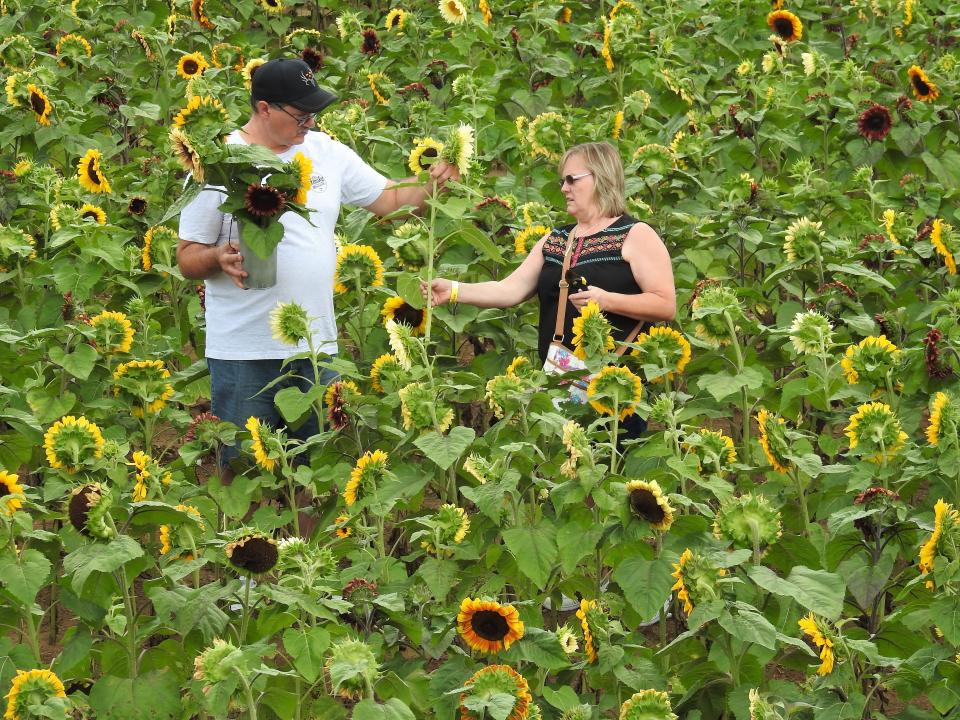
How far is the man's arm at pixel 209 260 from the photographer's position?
147 inches

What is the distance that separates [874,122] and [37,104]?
10.5 ft

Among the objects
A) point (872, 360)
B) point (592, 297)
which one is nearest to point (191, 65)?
point (592, 297)

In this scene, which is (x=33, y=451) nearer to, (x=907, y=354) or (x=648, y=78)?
(x=907, y=354)

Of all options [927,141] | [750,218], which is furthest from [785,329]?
[927,141]

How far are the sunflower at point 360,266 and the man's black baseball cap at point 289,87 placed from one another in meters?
0.40

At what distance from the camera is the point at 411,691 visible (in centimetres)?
292

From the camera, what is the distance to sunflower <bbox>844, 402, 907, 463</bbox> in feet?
10.9

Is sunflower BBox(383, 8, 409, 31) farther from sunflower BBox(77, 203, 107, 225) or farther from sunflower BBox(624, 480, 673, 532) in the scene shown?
sunflower BBox(624, 480, 673, 532)

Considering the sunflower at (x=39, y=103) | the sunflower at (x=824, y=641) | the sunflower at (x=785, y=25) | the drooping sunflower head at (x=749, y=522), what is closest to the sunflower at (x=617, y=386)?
the drooping sunflower head at (x=749, y=522)

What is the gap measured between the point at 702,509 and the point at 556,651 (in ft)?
1.36

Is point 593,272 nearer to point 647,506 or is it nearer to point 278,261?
point 278,261

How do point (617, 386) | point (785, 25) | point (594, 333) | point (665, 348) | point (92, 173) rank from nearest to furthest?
point (617, 386)
point (594, 333)
point (665, 348)
point (92, 173)
point (785, 25)

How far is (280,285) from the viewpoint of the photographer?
396 centimetres

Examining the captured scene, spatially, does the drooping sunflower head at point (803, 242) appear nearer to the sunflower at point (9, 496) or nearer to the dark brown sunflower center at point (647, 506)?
the dark brown sunflower center at point (647, 506)
